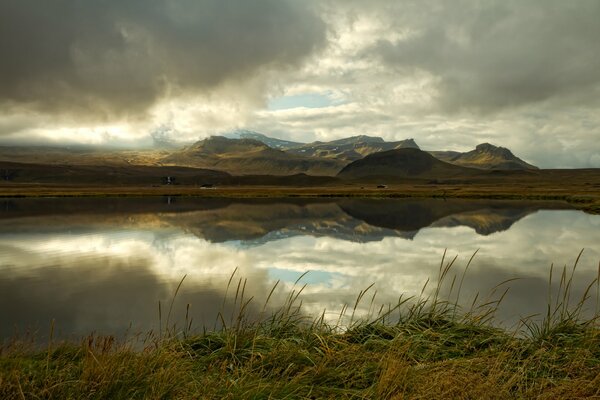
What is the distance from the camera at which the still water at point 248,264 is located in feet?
55.1

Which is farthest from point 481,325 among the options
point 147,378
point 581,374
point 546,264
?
point 546,264

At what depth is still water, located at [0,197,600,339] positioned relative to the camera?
55.1ft

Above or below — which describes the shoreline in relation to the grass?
below

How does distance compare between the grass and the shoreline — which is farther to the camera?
the shoreline

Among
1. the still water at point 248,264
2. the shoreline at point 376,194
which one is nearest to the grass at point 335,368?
the still water at point 248,264

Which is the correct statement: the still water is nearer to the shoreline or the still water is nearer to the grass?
the grass

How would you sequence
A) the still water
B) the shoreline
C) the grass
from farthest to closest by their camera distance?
the shoreline
the still water
the grass

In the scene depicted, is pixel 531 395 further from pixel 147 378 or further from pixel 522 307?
pixel 522 307

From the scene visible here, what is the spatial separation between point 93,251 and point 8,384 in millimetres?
28775

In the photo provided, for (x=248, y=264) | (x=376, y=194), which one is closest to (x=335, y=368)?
(x=248, y=264)

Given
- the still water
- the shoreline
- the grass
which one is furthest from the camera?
the shoreline

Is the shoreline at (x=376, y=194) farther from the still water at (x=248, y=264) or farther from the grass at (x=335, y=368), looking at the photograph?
the grass at (x=335, y=368)

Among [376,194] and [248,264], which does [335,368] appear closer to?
[248,264]

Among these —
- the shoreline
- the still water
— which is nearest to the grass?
the still water
